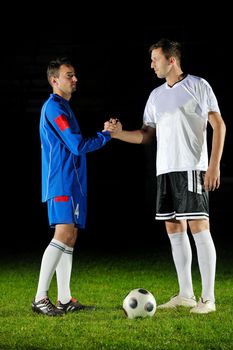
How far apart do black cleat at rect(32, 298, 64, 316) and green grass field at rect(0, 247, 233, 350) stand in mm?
79

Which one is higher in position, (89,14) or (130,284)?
(89,14)

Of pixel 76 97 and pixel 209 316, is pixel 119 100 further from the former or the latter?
pixel 209 316

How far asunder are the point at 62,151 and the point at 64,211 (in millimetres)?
460

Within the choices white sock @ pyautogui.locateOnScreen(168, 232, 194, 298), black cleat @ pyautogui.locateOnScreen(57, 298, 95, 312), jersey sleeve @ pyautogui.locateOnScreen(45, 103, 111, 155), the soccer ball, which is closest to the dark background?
white sock @ pyautogui.locateOnScreen(168, 232, 194, 298)

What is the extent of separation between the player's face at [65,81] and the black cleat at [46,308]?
162 centimetres

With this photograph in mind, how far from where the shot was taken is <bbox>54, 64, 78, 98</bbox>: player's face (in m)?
6.51

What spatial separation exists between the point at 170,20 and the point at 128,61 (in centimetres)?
181

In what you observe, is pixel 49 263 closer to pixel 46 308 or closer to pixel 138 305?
pixel 46 308

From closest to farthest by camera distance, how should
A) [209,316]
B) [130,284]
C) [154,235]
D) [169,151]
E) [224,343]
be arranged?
[224,343], [209,316], [169,151], [130,284], [154,235]

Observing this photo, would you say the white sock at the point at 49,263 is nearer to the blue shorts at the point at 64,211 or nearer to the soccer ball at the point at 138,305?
the blue shorts at the point at 64,211

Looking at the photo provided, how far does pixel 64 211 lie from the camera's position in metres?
6.34

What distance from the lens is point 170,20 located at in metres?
25.8

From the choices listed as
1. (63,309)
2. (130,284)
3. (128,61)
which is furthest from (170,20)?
(63,309)

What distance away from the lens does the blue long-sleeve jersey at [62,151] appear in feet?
20.8
